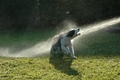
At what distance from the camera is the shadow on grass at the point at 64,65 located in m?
7.08

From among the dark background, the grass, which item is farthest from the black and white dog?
the dark background

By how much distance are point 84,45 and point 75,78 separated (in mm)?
3896

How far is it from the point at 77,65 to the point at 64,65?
40 centimetres

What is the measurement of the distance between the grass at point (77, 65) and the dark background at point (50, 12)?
13.2 feet

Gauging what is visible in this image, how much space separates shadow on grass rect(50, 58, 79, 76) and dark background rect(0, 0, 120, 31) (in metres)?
6.70

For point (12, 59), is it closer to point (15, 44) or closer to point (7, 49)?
point (7, 49)

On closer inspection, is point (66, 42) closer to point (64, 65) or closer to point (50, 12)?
point (64, 65)

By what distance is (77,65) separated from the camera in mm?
7684

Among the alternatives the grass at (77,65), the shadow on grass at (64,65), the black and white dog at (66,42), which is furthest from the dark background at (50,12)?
the shadow on grass at (64,65)

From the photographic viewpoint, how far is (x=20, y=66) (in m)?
7.83

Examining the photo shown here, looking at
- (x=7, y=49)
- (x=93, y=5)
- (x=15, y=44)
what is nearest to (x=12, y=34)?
(x=15, y=44)

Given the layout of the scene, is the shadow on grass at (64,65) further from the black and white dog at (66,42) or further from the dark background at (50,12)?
the dark background at (50,12)

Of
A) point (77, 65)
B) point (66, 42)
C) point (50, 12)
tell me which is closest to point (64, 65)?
point (77, 65)

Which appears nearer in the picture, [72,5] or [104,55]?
[104,55]
